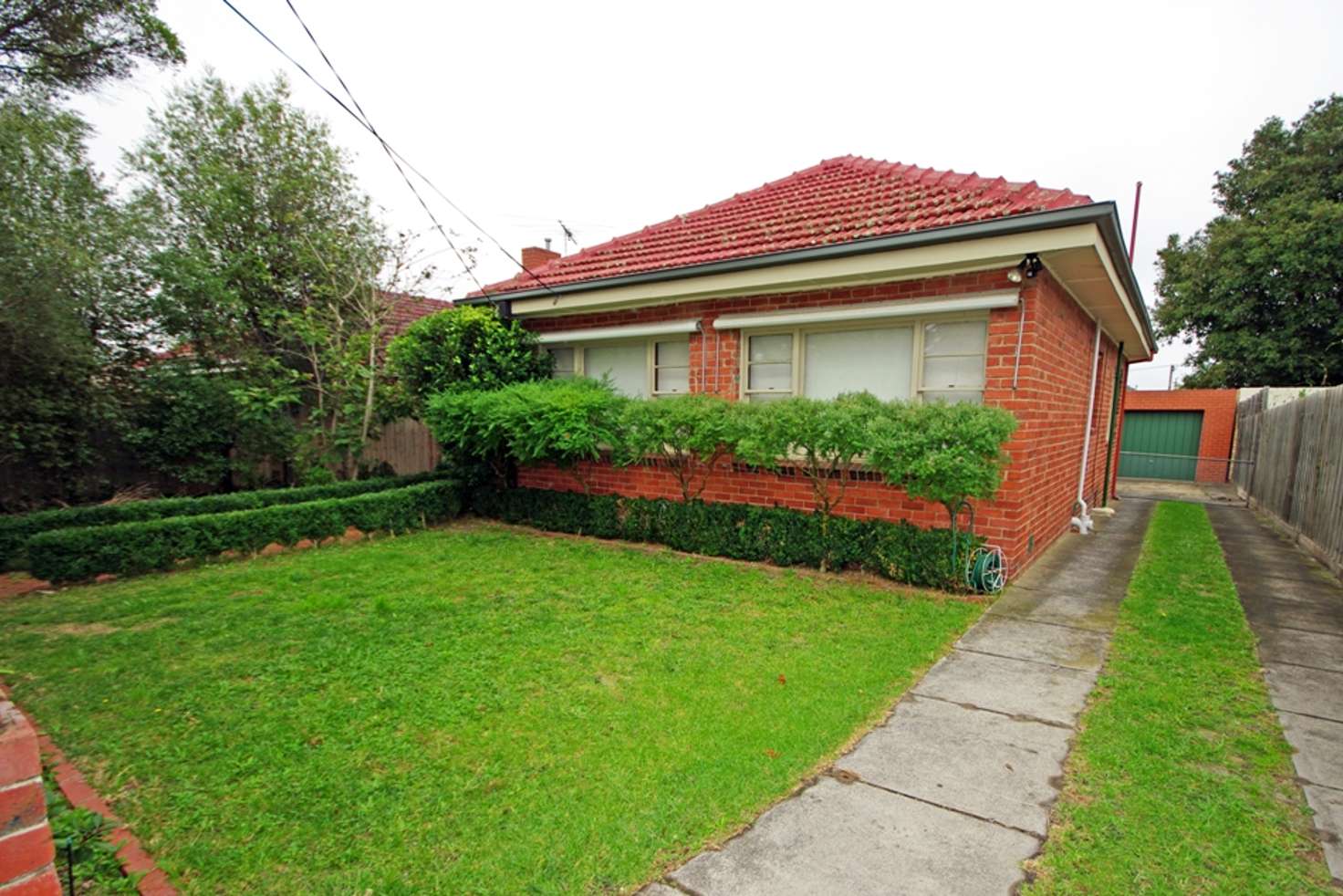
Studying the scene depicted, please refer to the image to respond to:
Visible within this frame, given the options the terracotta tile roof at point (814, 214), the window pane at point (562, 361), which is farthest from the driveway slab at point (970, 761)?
the window pane at point (562, 361)

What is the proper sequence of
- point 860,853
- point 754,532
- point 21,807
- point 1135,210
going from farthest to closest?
point 1135,210, point 754,532, point 860,853, point 21,807

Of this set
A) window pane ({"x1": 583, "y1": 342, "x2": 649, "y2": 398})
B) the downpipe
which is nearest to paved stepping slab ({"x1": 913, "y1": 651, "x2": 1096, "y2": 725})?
window pane ({"x1": 583, "y1": 342, "x2": 649, "y2": 398})

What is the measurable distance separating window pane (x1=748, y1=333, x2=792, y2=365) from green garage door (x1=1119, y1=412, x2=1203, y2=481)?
17636 mm

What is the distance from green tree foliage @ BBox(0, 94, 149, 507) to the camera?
645 cm

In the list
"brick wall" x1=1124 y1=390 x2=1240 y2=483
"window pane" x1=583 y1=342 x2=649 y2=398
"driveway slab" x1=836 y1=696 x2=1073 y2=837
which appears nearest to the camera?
"driveway slab" x1=836 y1=696 x2=1073 y2=837

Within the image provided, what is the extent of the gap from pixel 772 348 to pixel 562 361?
11.6 feet

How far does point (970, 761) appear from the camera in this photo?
280 cm

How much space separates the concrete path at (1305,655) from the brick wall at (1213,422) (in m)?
13.4

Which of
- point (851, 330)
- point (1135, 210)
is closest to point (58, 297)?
point (851, 330)

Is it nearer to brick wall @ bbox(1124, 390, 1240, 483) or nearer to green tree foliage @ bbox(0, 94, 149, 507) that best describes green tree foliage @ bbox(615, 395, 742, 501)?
green tree foliage @ bbox(0, 94, 149, 507)

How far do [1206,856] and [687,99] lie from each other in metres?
10.6

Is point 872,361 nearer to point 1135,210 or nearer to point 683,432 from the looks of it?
point 683,432

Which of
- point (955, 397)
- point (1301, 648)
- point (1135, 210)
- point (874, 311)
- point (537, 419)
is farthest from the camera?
point (1135, 210)

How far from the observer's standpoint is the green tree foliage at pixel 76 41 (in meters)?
5.98
